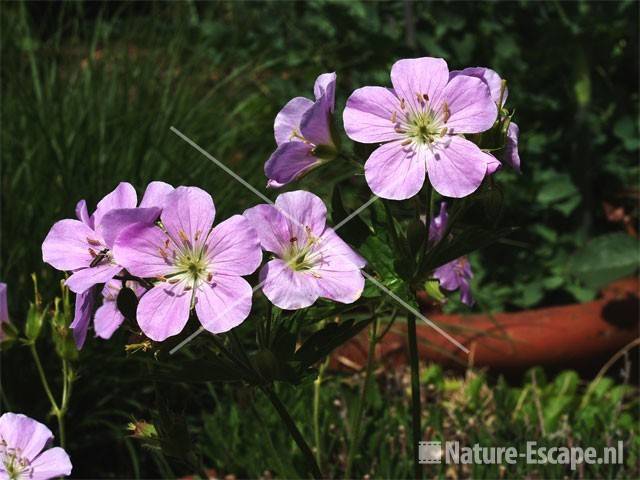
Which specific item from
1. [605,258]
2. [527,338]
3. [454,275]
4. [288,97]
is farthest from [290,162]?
[288,97]

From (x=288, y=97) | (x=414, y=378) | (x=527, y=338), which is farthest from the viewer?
(x=288, y=97)

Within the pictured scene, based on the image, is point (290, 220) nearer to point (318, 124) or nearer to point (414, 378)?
point (318, 124)

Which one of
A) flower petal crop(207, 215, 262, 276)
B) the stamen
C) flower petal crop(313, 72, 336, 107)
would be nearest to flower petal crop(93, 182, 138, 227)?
flower petal crop(207, 215, 262, 276)

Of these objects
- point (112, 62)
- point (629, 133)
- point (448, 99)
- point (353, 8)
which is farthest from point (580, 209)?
point (448, 99)

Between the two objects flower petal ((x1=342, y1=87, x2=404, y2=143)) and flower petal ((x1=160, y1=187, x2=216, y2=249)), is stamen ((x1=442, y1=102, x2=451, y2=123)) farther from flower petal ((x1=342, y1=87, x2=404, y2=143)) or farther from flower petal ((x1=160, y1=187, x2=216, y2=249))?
flower petal ((x1=160, y1=187, x2=216, y2=249))

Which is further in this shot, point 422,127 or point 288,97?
point 288,97

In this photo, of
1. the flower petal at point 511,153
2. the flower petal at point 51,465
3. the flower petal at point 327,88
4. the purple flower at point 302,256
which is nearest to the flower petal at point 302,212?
the purple flower at point 302,256

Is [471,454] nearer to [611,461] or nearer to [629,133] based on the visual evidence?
[611,461]
